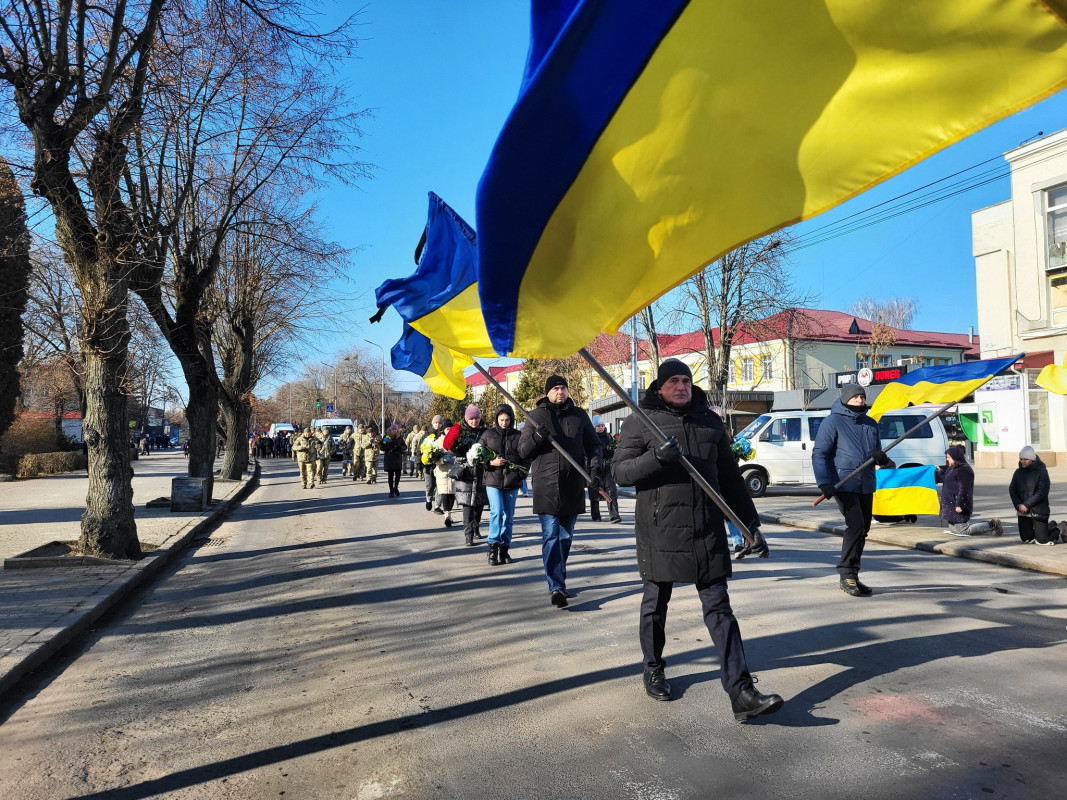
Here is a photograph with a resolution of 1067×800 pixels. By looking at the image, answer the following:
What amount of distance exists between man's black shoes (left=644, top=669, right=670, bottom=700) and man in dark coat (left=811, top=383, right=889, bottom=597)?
3.08 m

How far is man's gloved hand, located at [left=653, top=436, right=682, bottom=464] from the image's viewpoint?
4066 millimetres

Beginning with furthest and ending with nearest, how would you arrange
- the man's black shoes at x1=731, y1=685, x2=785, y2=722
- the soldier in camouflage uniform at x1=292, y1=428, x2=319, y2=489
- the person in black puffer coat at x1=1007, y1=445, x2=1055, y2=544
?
the soldier in camouflage uniform at x1=292, y1=428, x2=319, y2=489, the person in black puffer coat at x1=1007, y1=445, x2=1055, y2=544, the man's black shoes at x1=731, y1=685, x2=785, y2=722

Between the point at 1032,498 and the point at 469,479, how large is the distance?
7.45m

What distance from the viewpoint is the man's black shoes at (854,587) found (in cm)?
709

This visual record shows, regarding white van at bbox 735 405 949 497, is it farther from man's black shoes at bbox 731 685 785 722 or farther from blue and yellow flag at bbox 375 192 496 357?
man's black shoes at bbox 731 685 785 722

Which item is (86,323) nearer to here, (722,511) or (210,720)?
(210,720)

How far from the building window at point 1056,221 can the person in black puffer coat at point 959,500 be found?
16.7 meters

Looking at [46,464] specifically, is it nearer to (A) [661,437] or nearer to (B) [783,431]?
(B) [783,431]

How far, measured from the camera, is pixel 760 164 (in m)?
3.09

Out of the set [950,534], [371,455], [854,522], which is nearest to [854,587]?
[854,522]

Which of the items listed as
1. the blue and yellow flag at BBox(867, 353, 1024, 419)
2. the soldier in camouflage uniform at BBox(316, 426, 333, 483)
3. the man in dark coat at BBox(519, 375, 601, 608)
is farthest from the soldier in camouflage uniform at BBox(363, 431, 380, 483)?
the man in dark coat at BBox(519, 375, 601, 608)

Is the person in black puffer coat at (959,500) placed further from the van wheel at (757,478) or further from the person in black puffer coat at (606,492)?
the van wheel at (757,478)

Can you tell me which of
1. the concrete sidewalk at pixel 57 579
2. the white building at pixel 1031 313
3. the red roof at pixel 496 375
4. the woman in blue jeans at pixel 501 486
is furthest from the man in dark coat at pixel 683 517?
the red roof at pixel 496 375

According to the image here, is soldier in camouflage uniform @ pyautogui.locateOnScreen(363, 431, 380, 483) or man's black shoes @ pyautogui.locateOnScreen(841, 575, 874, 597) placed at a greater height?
soldier in camouflage uniform @ pyautogui.locateOnScreen(363, 431, 380, 483)
